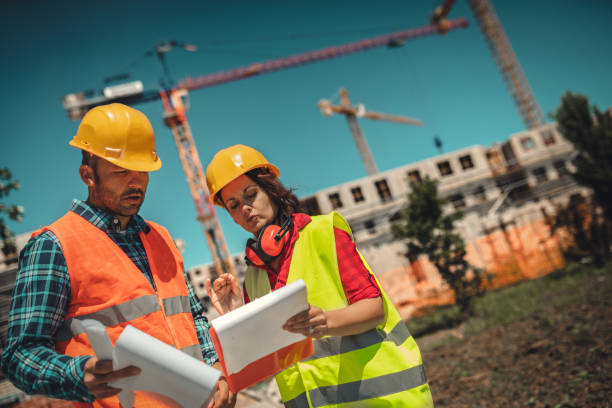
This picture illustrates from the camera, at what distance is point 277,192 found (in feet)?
6.78

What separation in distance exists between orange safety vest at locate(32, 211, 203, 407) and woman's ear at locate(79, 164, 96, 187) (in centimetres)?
18

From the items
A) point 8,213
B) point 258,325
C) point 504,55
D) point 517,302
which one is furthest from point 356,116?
point 258,325

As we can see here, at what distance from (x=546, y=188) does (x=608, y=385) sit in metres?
31.3

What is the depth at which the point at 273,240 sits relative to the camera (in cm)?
178

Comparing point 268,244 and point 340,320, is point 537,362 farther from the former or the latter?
point 268,244

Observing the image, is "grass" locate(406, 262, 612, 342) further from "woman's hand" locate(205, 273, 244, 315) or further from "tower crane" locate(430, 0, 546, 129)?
"tower crane" locate(430, 0, 546, 129)

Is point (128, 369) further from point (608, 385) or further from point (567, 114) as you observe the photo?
point (567, 114)

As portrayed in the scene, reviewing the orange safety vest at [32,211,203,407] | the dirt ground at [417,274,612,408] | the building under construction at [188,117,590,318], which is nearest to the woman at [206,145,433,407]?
the orange safety vest at [32,211,203,407]

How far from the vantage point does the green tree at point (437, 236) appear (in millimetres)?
13594

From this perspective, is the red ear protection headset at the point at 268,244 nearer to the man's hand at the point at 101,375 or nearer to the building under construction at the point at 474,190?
the man's hand at the point at 101,375

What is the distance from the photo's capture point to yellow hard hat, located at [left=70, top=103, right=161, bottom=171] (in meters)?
1.68

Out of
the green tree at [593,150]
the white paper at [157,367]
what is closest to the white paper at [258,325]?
the white paper at [157,367]

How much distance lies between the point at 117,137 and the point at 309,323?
4.04 ft

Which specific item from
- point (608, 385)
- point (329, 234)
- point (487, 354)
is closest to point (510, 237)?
point (487, 354)
